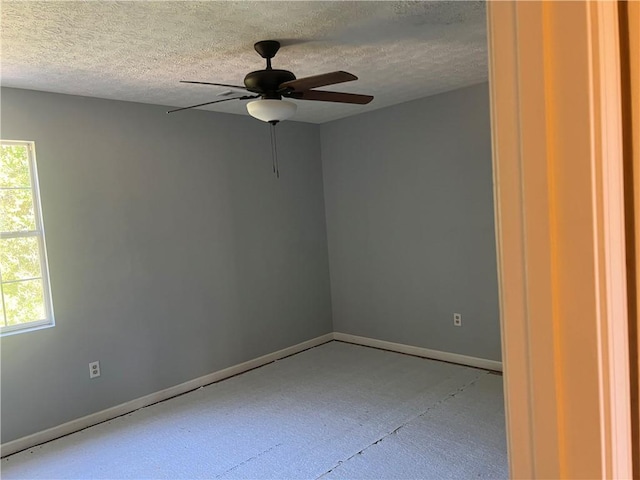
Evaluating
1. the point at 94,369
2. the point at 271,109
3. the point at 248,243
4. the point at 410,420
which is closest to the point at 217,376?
the point at 94,369

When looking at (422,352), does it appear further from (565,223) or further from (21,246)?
(565,223)

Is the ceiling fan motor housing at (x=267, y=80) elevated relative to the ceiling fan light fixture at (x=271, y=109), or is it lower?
elevated

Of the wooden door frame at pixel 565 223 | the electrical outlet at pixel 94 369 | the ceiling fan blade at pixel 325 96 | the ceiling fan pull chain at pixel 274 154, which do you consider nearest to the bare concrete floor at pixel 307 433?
the electrical outlet at pixel 94 369

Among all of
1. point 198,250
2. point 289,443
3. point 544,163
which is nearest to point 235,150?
point 198,250

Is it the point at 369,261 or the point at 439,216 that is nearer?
the point at 439,216

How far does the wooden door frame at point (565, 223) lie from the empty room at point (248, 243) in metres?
1.87

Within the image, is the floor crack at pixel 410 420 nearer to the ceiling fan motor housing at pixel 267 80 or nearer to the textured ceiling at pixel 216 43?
the ceiling fan motor housing at pixel 267 80

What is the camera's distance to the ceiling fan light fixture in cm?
250

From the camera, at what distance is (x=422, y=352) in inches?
180

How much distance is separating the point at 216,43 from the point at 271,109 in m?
0.48

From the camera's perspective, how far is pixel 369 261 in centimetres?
493

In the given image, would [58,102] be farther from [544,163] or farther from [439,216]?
[544,163]

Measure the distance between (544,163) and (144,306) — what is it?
3790 mm

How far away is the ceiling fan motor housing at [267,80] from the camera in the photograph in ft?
8.19
